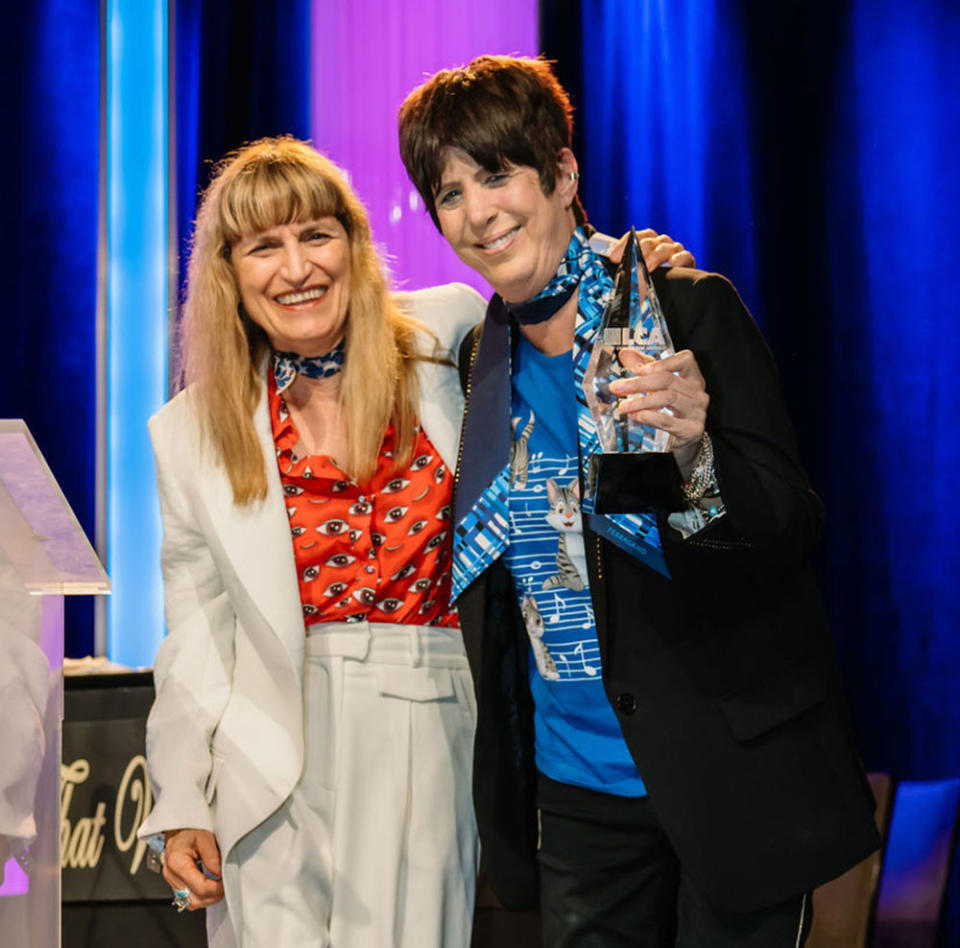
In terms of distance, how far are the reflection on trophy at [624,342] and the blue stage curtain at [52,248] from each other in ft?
8.11

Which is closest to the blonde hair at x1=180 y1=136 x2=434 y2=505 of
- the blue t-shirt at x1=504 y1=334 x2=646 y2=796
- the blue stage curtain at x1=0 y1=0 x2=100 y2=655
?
the blue t-shirt at x1=504 y1=334 x2=646 y2=796

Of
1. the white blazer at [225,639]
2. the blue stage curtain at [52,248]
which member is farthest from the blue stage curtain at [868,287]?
the blue stage curtain at [52,248]

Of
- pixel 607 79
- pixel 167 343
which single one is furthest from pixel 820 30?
Answer: pixel 167 343

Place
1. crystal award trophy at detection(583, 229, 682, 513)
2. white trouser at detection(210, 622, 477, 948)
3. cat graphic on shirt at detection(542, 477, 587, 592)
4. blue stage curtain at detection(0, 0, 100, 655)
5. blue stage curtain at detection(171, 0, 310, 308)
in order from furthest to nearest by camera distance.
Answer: blue stage curtain at detection(0, 0, 100, 655) → blue stage curtain at detection(171, 0, 310, 308) → white trouser at detection(210, 622, 477, 948) → cat graphic on shirt at detection(542, 477, 587, 592) → crystal award trophy at detection(583, 229, 682, 513)

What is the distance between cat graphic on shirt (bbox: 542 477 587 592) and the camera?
59.4 inches

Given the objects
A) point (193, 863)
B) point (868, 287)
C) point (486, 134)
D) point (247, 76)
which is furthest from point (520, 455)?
point (247, 76)

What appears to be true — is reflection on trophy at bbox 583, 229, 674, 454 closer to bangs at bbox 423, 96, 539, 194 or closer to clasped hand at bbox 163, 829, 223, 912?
bangs at bbox 423, 96, 539, 194

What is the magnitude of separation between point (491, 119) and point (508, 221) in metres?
0.13

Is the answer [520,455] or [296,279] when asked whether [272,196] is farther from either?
[520,455]

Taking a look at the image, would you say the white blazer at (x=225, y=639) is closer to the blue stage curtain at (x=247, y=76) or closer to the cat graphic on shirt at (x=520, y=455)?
the cat graphic on shirt at (x=520, y=455)

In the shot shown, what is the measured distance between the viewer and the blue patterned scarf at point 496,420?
1.54m

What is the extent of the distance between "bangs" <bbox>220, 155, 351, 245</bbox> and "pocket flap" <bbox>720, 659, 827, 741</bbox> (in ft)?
3.04

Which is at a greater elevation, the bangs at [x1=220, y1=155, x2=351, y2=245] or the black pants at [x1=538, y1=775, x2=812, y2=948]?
the bangs at [x1=220, y1=155, x2=351, y2=245]

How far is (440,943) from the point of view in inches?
67.2
